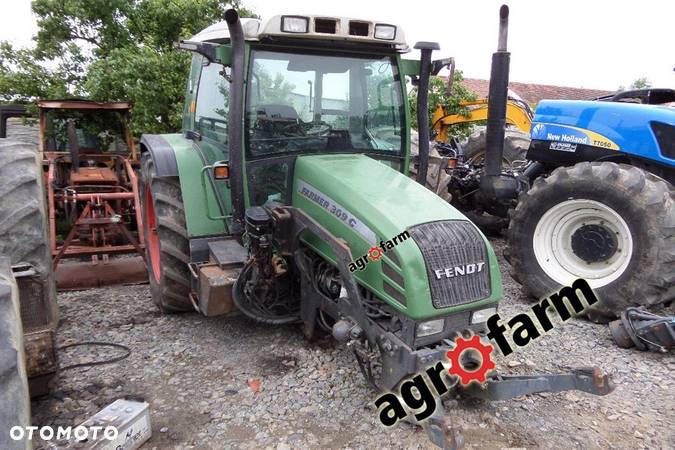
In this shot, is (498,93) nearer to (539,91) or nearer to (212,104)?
(212,104)

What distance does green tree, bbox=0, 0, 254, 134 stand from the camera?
24.4 feet

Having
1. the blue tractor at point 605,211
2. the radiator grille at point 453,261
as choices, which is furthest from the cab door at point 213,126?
the blue tractor at point 605,211

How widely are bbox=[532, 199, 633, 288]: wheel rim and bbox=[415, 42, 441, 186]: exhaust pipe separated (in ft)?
4.11

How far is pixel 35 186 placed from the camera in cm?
337

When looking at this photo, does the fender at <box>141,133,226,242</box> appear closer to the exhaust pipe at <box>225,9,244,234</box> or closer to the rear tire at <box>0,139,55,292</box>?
the exhaust pipe at <box>225,9,244,234</box>

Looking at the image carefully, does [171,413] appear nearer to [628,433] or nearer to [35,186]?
[35,186]

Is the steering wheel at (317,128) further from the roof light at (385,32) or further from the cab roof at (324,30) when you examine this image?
the roof light at (385,32)

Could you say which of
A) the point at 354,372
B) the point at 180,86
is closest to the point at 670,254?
the point at 354,372

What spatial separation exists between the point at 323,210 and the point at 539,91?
21.3m

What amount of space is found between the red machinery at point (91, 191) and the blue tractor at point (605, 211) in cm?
331

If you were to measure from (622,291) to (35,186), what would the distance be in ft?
13.5

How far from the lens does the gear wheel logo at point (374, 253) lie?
2.70 m

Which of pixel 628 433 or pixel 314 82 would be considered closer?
pixel 628 433

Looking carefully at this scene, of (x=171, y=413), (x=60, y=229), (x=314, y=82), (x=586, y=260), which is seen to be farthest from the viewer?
(x=60, y=229)
